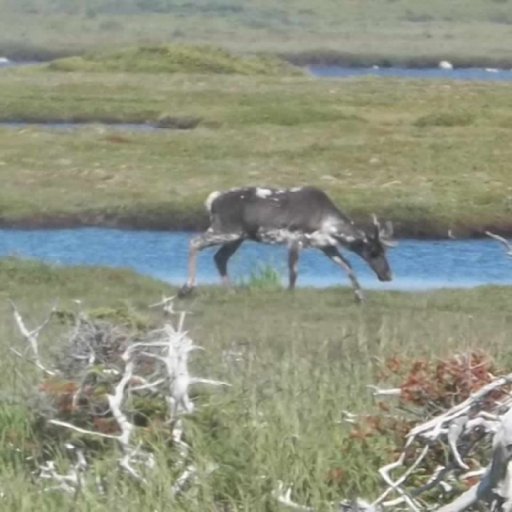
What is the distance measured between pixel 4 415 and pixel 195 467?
1.40 m

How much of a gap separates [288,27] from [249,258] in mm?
107378

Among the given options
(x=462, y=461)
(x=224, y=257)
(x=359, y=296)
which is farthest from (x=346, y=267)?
(x=462, y=461)

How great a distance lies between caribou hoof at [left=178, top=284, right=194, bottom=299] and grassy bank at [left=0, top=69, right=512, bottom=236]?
752 cm

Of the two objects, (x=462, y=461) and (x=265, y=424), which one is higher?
(x=462, y=461)

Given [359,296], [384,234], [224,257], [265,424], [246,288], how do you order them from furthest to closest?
[384,234] → [224,257] → [246,288] → [359,296] → [265,424]

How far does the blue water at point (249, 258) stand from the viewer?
2195 centimetres

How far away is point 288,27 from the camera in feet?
425

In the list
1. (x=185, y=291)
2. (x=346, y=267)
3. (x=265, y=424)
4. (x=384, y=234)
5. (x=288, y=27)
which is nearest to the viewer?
(x=265, y=424)

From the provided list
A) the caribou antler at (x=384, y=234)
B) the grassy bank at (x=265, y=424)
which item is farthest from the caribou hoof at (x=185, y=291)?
the grassy bank at (x=265, y=424)

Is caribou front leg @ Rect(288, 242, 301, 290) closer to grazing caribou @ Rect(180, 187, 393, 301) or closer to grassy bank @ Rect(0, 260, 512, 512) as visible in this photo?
grazing caribou @ Rect(180, 187, 393, 301)

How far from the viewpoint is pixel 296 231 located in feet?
66.0

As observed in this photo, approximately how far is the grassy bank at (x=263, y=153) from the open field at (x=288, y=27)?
5643 cm

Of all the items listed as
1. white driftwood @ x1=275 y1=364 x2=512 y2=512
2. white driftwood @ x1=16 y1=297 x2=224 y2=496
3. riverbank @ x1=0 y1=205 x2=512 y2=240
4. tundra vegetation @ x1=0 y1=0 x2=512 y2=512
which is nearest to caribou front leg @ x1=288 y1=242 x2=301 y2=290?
tundra vegetation @ x1=0 y1=0 x2=512 y2=512

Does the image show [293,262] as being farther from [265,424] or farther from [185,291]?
[265,424]
